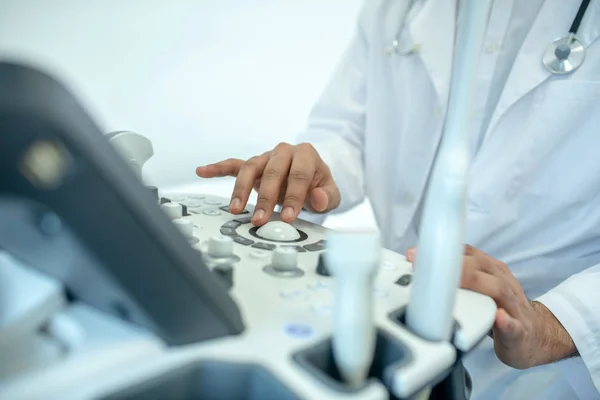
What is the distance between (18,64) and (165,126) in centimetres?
80

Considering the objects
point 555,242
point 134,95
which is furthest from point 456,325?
point 134,95

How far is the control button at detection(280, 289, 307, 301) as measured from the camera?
31cm

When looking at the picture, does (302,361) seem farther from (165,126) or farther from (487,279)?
(165,126)

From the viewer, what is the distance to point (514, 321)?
37 cm

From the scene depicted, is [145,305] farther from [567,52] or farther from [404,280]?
[567,52]

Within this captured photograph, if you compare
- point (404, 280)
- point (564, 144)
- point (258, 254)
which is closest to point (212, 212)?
point (258, 254)

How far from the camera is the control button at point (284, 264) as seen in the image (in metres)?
0.36

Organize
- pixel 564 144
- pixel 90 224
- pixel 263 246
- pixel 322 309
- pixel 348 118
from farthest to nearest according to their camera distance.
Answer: pixel 348 118 < pixel 564 144 < pixel 263 246 < pixel 322 309 < pixel 90 224

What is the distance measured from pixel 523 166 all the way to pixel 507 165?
0.07 ft

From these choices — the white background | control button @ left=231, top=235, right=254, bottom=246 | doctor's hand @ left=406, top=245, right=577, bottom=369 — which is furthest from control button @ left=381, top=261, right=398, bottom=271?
the white background

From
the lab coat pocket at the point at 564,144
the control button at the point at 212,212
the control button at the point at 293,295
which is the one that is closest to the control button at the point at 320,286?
the control button at the point at 293,295

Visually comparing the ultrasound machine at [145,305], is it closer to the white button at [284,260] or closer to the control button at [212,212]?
the white button at [284,260]

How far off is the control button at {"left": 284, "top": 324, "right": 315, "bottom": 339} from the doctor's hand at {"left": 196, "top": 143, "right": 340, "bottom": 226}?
0.74ft

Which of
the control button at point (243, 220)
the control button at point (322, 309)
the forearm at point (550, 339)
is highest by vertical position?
the control button at point (322, 309)
